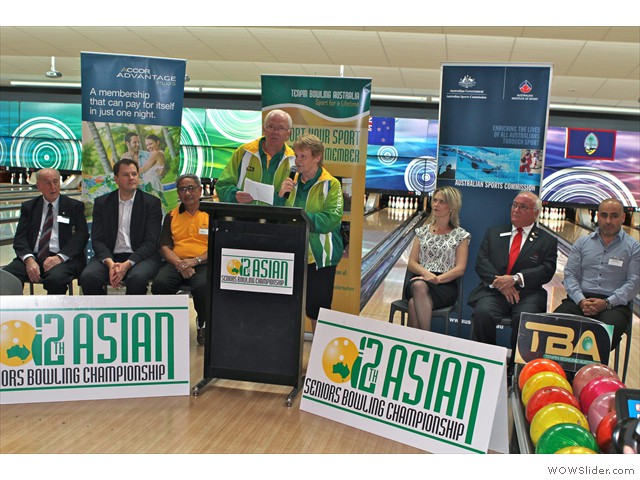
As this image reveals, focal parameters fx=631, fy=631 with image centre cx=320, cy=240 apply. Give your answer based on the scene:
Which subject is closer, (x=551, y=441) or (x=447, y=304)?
(x=551, y=441)

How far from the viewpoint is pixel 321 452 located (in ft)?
8.81

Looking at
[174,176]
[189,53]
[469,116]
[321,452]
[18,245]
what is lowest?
[321,452]

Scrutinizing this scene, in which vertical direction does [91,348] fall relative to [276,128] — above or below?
below

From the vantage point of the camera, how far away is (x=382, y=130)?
13.4 meters

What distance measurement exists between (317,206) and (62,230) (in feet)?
5.77

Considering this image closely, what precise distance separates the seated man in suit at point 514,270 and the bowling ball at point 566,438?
1.49 m

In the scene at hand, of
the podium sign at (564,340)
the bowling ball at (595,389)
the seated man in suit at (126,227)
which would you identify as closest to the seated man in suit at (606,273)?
the podium sign at (564,340)

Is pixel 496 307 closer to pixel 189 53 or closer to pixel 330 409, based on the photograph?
pixel 330 409

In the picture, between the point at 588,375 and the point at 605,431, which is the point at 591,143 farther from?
the point at 605,431

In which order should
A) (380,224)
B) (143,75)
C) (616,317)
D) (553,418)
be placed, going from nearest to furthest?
(553,418)
(616,317)
(143,75)
(380,224)

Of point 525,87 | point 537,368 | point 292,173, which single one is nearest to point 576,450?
point 537,368

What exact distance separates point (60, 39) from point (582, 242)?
689 centimetres

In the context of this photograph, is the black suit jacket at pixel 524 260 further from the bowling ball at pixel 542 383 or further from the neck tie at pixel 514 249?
the bowling ball at pixel 542 383
